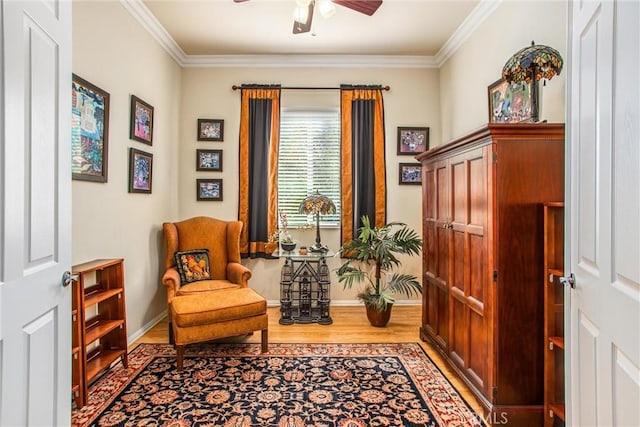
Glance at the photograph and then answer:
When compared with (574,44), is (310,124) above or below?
above

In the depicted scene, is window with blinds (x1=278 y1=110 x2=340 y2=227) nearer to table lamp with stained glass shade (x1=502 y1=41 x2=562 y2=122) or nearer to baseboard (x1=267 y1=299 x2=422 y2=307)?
baseboard (x1=267 y1=299 x2=422 y2=307)

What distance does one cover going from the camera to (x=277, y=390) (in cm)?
228

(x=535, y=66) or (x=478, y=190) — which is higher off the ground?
(x=535, y=66)

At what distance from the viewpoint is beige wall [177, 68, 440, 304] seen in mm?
4180

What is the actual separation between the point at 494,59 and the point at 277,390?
3188 millimetres

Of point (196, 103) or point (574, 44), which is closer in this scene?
point (574, 44)

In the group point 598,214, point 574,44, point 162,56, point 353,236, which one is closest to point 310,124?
point 353,236

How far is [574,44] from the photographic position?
1262 mm

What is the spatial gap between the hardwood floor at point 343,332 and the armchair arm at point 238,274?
0.51 metres

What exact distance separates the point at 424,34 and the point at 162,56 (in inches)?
109

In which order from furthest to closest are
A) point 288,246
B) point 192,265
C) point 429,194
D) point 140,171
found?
point 288,246, point 192,265, point 140,171, point 429,194

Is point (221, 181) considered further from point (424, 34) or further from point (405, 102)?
point (424, 34)

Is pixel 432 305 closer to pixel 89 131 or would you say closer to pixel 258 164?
pixel 258 164

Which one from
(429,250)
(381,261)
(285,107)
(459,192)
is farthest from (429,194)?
(285,107)
